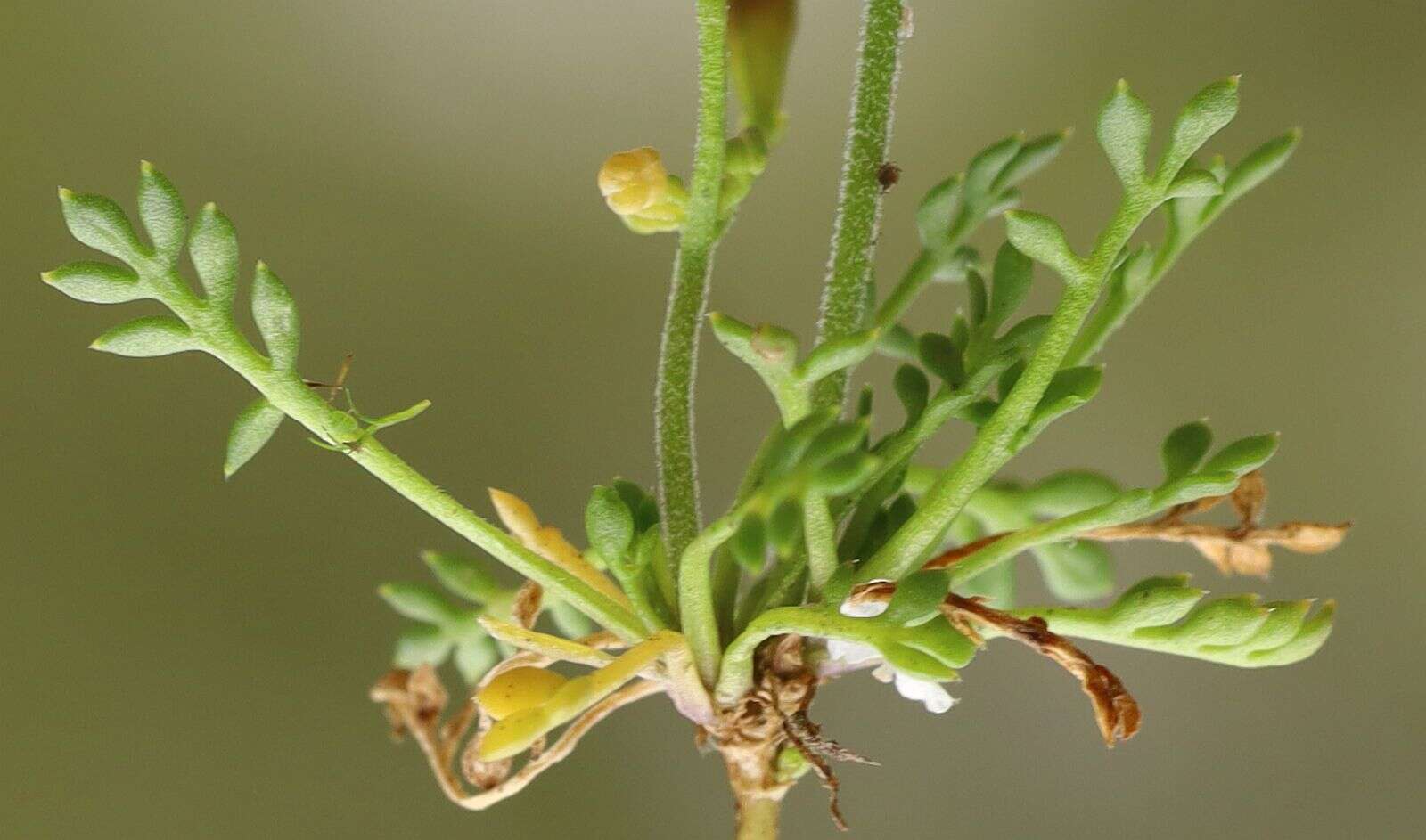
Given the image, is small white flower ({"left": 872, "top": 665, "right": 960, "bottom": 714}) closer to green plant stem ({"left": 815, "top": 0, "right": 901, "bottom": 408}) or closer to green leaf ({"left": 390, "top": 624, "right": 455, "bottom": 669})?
green plant stem ({"left": 815, "top": 0, "right": 901, "bottom": 408})

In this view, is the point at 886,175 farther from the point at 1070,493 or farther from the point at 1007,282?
the point at 1070,493

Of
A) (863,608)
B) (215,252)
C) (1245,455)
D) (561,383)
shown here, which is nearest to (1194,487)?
(1245,455)

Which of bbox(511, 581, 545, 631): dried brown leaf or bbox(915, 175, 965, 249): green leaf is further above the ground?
bbox(915, 175, 965, 249): green leaf

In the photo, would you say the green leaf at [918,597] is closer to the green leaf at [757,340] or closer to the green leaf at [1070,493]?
the green leaf at [757,340]

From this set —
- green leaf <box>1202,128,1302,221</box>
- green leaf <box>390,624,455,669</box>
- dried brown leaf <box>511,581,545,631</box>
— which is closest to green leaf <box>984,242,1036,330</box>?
green leaf <box>1202,128,1302,221</box>

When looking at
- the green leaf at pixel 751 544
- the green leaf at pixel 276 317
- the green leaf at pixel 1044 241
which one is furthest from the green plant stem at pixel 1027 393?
the green leaf at pixel 276 317

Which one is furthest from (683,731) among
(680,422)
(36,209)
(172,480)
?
(680,422)
